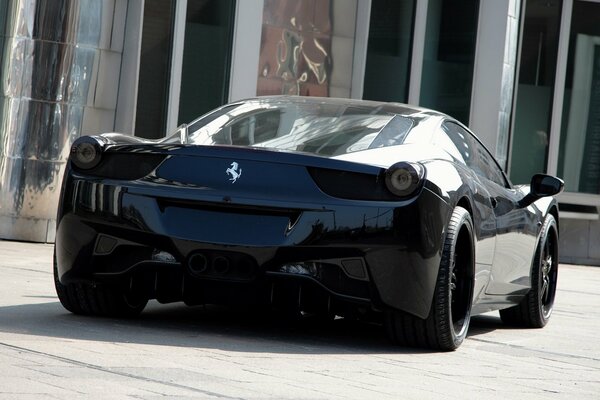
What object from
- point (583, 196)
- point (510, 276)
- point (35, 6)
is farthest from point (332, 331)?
point (583, 196)

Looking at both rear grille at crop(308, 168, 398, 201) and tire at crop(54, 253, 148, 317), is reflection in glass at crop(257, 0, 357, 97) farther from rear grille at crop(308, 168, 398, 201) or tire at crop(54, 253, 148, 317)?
rear grille at crop(308, 168, 398, 201)

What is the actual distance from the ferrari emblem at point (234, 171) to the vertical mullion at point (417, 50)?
38.4 feet

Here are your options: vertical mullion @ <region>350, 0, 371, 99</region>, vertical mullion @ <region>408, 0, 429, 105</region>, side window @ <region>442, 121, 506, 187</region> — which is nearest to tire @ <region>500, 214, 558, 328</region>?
side window @ <region>442, 121, 506, 187</region>

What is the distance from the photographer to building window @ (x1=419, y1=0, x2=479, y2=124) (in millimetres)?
17406

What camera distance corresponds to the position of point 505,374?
5.67m

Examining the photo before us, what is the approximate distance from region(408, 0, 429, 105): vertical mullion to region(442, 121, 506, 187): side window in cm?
956

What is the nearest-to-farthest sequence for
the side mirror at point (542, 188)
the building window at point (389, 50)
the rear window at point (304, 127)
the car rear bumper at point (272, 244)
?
the car rear bumper at point (272, 244), the rear window at point (304, 127), the side mirror at point (542, 188), the building window at point (389, 50)

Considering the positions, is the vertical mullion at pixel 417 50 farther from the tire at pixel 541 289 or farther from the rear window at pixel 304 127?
the rear window at pixel 304 127

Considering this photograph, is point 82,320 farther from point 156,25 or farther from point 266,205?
point 156,25

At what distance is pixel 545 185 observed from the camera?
7.69m

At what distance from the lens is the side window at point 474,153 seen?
23.1 feet

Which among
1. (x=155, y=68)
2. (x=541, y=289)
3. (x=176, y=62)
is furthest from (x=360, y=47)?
(x=541, y=289)

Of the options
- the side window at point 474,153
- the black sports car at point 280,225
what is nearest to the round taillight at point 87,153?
the black sports car at point 280,225

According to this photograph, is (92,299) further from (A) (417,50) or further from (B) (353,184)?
(A) (417,50)
